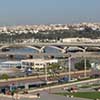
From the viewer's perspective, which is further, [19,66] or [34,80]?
[19,66]

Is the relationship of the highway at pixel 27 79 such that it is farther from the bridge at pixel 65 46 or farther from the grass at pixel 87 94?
the bridge at pixel 65 46

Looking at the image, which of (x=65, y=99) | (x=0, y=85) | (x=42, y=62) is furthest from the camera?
(x=42, y=62)

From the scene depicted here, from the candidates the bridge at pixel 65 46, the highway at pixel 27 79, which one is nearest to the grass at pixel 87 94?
the highway at pixel 27 79

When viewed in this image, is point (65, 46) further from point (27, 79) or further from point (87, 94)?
point (87, 94)

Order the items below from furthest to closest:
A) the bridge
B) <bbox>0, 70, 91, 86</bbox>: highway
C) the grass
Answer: the bridge < <bbox>0, 70, 91, 86</bbox>: highway < the grass

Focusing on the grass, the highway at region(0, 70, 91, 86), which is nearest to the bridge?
the highway at region(0, 70, 91, 86)

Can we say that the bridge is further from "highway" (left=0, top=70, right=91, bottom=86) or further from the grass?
the grass

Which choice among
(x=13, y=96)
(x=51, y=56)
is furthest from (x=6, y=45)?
(x=13, y=96)

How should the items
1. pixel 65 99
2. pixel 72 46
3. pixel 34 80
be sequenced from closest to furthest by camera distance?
pixel 65 99, pixel 34 80, pixel 72 46

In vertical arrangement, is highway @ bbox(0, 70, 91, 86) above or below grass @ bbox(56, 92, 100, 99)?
above

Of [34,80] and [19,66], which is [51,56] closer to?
[19,66]

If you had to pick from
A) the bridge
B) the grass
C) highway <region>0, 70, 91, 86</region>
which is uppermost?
the bridge
